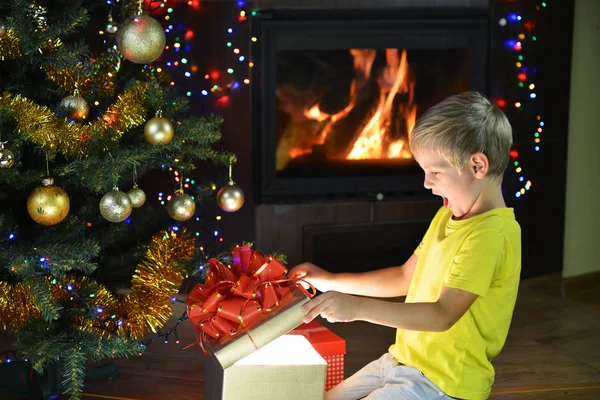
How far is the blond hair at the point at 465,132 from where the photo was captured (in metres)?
1.70

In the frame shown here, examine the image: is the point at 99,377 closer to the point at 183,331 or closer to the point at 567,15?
the point at 183,331

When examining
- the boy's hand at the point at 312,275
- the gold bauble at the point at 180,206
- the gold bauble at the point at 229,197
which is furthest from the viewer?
the gold bauble at the point at 229,197

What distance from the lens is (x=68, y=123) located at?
6.83 ft

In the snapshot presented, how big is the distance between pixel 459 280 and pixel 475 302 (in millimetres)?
91

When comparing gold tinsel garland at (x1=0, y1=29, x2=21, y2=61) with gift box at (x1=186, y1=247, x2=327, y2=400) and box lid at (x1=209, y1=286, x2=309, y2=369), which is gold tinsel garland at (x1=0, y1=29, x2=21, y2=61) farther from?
box lid at (x1=209, y1=286, x2=309, y2=369)

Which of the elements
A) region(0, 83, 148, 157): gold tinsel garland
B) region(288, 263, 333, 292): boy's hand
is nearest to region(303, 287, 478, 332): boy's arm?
region(288, 263, 333, 292): boy's hand

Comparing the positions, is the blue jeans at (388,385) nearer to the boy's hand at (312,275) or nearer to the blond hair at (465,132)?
the boy's hand at (312,275)

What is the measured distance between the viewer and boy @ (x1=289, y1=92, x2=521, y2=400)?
1675mm

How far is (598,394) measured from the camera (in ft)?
8.52

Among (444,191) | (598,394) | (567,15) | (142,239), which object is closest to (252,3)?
(142,239)

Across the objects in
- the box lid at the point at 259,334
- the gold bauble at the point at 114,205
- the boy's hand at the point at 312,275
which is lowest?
the box lid at the point at 259,334

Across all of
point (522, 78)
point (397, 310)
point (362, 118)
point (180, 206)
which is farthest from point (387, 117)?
point (397, 310)

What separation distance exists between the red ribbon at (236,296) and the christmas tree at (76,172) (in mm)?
453

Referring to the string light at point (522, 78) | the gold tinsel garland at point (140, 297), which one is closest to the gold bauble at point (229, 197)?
the gold tinsel garland at point (140, 297)
